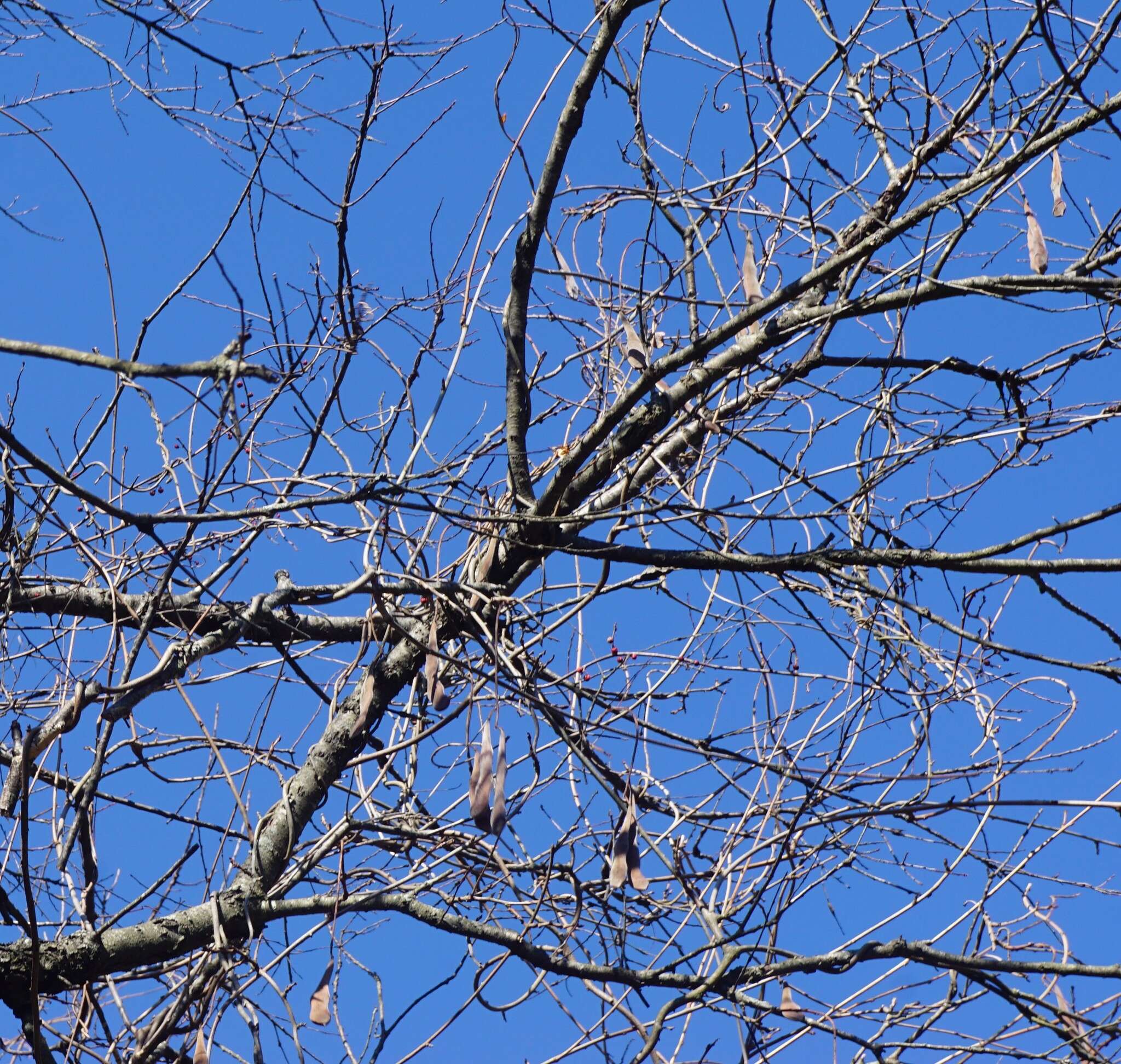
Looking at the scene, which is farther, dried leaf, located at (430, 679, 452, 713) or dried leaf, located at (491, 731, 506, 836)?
dried leaf, located at (430, 679, 452, 713)

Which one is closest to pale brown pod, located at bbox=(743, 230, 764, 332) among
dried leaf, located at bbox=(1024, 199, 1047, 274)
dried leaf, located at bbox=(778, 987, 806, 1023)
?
dried leaf, located at bbox=(1024, 199, 1047, 274)

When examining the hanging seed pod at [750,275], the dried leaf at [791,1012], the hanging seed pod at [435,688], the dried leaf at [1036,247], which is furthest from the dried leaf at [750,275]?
the dried leaf at [791,1012]

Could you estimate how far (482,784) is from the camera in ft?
8.52

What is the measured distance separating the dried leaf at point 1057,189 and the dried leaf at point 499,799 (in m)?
2.01

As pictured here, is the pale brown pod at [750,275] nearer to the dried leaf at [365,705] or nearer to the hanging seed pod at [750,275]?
the hanging seed pod at [750,275]

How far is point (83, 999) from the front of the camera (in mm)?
3100

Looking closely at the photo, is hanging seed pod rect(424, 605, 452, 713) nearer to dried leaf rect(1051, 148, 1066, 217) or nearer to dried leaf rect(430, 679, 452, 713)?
dried leaf rect(430, 679, 452, 713)

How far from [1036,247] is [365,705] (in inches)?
83.8

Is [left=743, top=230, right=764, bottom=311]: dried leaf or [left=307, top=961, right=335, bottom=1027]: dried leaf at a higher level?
[left=743, top=230, right=764, bottom=311]: dried leaf

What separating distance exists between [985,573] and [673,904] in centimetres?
134

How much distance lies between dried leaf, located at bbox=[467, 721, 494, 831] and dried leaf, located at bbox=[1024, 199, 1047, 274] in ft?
6.03

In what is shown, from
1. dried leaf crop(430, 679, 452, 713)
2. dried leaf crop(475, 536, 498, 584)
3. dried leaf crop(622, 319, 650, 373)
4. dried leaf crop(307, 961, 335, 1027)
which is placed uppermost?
dried leaf crop(622, 319, 650, 373)

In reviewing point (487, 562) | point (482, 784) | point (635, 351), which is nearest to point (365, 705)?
Answer: point (487, 562)

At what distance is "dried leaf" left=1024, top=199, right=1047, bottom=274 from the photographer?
315 cm
